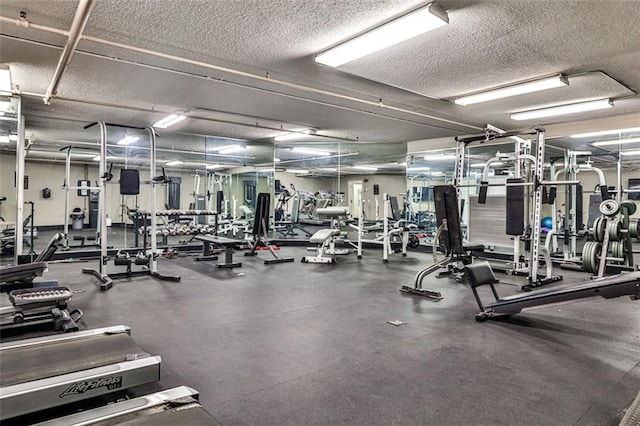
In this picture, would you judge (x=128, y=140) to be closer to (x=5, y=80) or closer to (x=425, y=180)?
(x=5, y=80)

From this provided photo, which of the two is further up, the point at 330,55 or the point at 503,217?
Result: the point at 330,55

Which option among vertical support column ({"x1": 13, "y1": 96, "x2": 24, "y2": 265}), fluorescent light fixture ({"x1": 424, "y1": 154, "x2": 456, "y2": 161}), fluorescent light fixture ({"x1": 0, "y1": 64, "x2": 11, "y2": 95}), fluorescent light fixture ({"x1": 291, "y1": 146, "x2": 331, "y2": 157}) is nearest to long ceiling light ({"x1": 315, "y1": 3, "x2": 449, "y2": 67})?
fluorescent light fixture ({"x1": 0, "y1": 64, "x2": 11, "y2": 95})

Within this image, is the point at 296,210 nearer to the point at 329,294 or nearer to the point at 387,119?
the point at 387,119

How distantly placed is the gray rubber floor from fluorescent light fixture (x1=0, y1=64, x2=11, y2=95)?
2.56m

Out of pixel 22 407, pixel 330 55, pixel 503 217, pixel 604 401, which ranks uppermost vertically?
pixel 330 55

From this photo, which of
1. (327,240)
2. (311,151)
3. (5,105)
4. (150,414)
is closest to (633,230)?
(327,240)

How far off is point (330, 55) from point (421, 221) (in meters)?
7.07

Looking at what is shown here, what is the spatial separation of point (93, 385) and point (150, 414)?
49cm

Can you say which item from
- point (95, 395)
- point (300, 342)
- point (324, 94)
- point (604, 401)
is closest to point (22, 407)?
point (95, 395)

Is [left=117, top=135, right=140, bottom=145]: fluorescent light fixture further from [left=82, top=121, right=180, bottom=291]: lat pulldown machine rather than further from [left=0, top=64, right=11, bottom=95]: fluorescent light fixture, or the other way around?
[left=0, top=64, right=11, bottom=95]: fluorescent light fixture

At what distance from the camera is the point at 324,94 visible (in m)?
5.21

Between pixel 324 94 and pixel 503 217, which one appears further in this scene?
pixel 503 217

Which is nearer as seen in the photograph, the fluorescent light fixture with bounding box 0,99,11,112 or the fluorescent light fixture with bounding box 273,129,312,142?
the fluorescent light fixture with bounding box 0,99,11,112

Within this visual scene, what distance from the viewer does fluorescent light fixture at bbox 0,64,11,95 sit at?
13.8 ft
